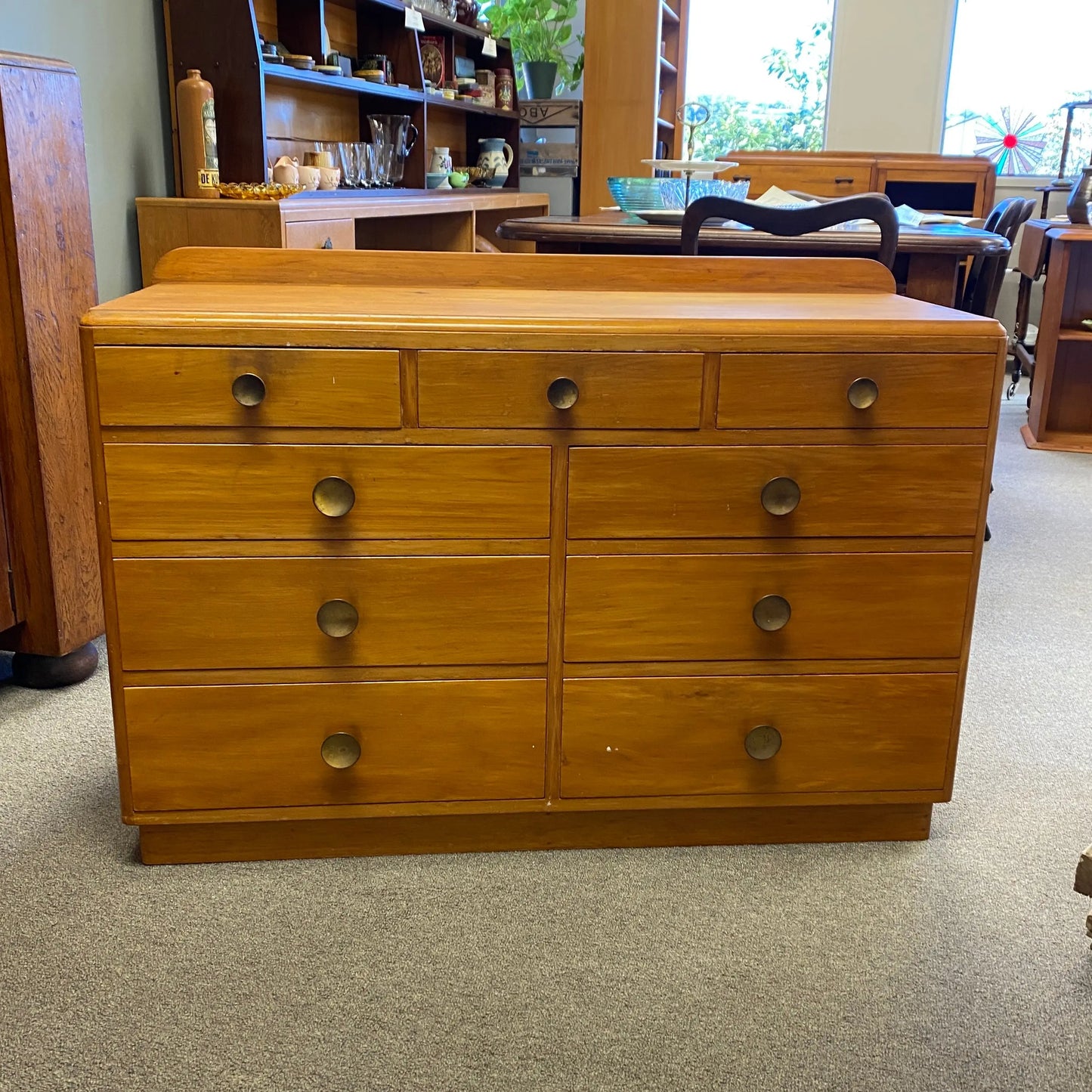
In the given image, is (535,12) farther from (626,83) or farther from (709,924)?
(709,924)

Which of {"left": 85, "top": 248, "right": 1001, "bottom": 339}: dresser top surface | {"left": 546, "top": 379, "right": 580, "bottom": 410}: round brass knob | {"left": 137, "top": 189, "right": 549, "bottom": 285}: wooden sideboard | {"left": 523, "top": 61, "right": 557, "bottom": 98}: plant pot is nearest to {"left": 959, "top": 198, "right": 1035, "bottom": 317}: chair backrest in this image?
{"left": 85, "top": 248, "right": 1001, "bottom": 339}: dresser top surface

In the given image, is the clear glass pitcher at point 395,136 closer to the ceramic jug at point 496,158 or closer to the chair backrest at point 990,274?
the ceramic jug at point 496,158

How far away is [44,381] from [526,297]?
35.3 inches

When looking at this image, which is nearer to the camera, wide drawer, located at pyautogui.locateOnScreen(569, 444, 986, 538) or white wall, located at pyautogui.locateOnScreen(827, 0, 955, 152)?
wide drawer, located at pyautogui.locateOnScreen(569, 444, 986, 538)

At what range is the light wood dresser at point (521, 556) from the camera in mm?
1330

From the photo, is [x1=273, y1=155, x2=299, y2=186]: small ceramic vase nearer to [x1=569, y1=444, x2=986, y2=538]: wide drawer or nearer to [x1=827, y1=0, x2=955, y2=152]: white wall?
[x1=569, y1=444, x2=986, y2=538]: wide drawer

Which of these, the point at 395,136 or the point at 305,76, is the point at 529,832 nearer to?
the point at 305,76

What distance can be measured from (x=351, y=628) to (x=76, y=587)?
0.84m

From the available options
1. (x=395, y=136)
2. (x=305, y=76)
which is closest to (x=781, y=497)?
(x=305, y=76)

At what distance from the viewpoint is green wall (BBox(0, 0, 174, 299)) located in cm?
233

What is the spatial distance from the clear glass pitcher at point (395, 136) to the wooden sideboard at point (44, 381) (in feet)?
6.55

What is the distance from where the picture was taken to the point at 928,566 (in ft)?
4.82

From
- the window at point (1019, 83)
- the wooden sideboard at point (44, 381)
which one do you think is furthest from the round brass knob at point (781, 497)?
the window at point (1019, 83)

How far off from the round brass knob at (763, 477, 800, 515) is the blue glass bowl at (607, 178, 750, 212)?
65.5 inches
